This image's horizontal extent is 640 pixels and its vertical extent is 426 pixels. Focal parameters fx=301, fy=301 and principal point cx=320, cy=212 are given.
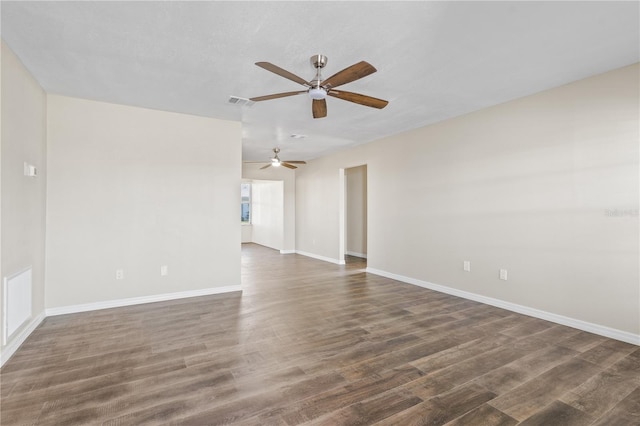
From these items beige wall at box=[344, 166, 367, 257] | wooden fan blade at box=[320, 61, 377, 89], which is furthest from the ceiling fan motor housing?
beige wall at box=[344, 166, 367, 257]

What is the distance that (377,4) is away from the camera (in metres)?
2.01

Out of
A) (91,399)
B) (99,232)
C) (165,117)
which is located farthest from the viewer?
(165,117)

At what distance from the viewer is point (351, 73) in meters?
2.38

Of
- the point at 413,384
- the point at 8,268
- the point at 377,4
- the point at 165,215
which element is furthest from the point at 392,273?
the point at 8,268

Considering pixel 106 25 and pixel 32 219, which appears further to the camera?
pixel 32 219

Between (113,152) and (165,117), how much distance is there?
0.81m

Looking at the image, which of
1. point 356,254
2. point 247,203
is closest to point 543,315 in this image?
point 356,254

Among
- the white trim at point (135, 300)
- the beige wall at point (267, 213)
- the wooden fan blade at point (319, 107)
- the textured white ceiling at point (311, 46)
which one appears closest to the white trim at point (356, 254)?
the beige wall at point (267, 213)

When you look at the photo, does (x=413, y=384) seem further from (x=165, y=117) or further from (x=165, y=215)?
(x=165, y=117)

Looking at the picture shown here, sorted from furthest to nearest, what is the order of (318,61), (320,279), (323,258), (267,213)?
(267,213) → (323,258) → (320,279) → (318,61)

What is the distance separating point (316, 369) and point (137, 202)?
10.6ft

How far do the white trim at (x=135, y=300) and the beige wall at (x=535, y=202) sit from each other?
10.1ft

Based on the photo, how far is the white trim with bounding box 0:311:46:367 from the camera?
2.46 m

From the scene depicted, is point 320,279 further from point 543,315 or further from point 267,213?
point 267,213
